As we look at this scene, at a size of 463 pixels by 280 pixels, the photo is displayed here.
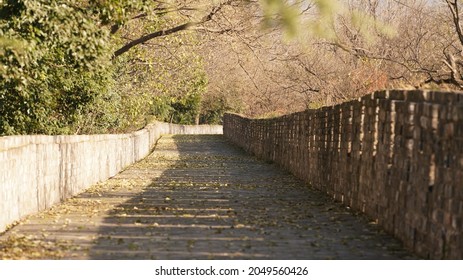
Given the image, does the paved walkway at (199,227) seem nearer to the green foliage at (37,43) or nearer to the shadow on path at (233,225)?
the shadow on path at (233,225)

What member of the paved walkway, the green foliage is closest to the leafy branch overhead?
the green foliage

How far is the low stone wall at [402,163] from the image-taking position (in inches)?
336

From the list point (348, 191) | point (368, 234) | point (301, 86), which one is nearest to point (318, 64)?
point (301, 86)

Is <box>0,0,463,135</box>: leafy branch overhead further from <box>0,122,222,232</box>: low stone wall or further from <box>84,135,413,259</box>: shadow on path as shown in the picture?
<box>84,135,413,259</box>: shadow on path

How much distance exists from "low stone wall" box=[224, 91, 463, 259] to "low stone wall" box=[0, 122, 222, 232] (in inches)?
196

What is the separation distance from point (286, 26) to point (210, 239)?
21.0 ft

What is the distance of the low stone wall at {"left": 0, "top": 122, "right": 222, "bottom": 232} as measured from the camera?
12.2 m

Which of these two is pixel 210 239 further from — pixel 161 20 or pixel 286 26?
pixel 161 20

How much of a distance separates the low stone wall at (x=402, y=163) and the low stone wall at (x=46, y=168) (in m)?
4.99

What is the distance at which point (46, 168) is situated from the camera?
14984 millimetres

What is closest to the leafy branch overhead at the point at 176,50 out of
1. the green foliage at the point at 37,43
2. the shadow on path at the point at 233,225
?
the green foliage at the point at 37,43

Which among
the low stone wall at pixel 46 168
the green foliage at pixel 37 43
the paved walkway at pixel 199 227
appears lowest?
the paved walkway at pixel 199 227

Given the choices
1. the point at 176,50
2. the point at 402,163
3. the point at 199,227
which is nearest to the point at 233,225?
the point at 199,227

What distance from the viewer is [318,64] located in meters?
45.6
